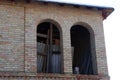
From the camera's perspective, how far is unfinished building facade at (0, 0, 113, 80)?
38.4 ft

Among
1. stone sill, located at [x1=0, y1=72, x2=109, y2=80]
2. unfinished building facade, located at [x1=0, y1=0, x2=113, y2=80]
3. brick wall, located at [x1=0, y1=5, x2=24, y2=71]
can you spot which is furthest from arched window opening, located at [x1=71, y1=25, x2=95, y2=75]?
brick wall, located at [x1=0, y1=5, x2=24, y2=71]

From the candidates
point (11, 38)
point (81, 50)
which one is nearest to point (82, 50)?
point (81, 50)

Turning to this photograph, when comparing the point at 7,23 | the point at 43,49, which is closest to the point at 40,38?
the point at 43,49

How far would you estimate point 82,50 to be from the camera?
14.1 m

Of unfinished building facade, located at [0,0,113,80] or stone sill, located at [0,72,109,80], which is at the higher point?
unfinished building facade, located at [0,0,113,80]

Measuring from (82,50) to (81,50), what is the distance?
2.9 inches

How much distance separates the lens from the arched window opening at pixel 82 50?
1339 centimetres

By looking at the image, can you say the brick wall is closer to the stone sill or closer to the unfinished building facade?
the unfinished building facade

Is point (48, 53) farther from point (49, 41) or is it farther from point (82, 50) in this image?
point (82, 50)

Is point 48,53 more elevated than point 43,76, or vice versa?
point 48,53

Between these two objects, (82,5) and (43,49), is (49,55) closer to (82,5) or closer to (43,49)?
(43,49)

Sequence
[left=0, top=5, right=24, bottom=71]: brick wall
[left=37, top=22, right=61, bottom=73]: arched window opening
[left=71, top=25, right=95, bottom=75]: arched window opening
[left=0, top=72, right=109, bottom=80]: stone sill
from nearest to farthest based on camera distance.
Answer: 1. [left=0, top=72, right=109, bottom=80]: stone sill
2. [left=0, top=5, right=24, bottom=71]: brick wall
3. [left=37, top=22, right=61, bottom=73]: arched window opening
4. [left=71, top=25, right=95, bottom=75]: arched window opening

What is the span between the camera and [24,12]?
488 inches

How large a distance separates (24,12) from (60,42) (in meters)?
1.81
